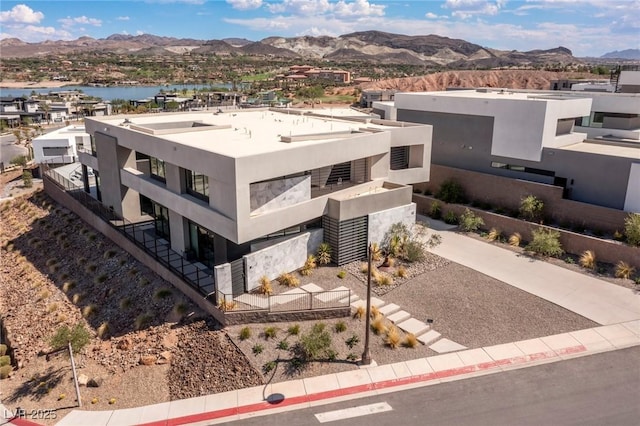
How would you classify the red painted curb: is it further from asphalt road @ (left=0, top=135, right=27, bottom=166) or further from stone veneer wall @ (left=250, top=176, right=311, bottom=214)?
asphalt road @ (left=0, top=135, right=27, bottom=166)

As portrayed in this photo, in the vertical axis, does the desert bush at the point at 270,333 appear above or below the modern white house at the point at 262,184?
below

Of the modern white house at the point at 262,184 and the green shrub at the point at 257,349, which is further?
the modern white house at the point at 262,184

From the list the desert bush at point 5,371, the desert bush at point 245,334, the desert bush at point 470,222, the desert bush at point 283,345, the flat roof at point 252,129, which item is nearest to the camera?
the desert bush at point 283,345

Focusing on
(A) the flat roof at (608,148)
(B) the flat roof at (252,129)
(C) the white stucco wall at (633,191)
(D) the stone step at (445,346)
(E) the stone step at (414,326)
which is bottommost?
(D) the stone step at (445,346)

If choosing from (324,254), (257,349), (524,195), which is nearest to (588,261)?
(524,195)

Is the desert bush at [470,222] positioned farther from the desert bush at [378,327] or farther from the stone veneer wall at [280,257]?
the desert bush at [378,327]

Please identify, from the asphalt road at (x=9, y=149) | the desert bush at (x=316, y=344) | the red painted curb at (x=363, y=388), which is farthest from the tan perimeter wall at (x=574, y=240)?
the asphalt road at (x=9, y=149)
